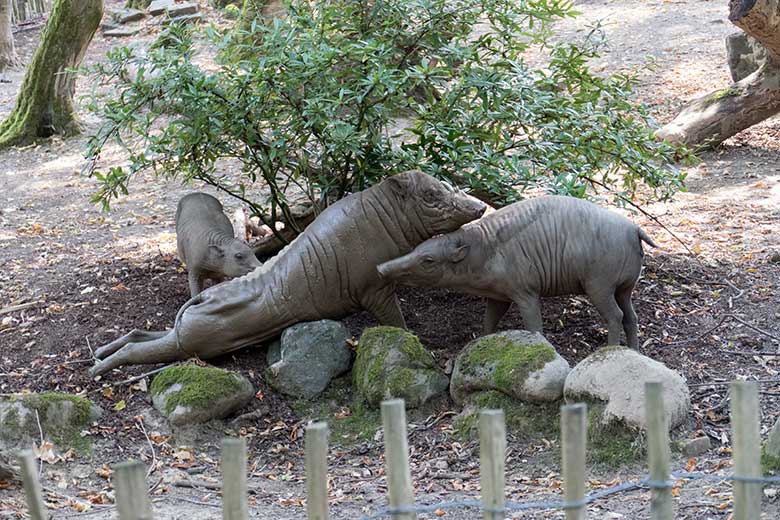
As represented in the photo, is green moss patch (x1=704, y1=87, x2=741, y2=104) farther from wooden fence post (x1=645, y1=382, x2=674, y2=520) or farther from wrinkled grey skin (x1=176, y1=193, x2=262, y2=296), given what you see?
wooden fence post (x1=645, y1=382, x2=674, y2=520)

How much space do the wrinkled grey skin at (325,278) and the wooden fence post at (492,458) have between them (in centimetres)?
380

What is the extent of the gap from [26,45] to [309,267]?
16548 millimetres

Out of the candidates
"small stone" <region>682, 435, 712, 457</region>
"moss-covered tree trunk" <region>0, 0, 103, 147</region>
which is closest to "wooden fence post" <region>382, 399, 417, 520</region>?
"small stone" <region>682, 435, 712, 457</region>

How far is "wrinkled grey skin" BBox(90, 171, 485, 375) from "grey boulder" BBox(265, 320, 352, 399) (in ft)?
0.64

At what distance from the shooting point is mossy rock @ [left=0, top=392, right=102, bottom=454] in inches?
233

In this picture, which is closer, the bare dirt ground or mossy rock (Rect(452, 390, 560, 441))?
the bare dirt ground

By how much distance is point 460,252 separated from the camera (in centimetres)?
669

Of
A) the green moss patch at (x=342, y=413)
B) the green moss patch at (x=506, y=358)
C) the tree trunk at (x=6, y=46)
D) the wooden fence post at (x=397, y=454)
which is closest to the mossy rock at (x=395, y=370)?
the green moss patch at (x=342, y=413)

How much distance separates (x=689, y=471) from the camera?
5211mm

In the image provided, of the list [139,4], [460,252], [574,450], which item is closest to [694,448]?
[460,252]

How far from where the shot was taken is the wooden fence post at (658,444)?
10.6 feet

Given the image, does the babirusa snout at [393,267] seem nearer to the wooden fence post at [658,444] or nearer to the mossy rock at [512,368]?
the mossy rock at [512,368]

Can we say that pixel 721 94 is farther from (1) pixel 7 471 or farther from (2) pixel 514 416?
(1) pixel 7 471

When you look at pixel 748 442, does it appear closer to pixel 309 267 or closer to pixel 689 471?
pixel 689 471
